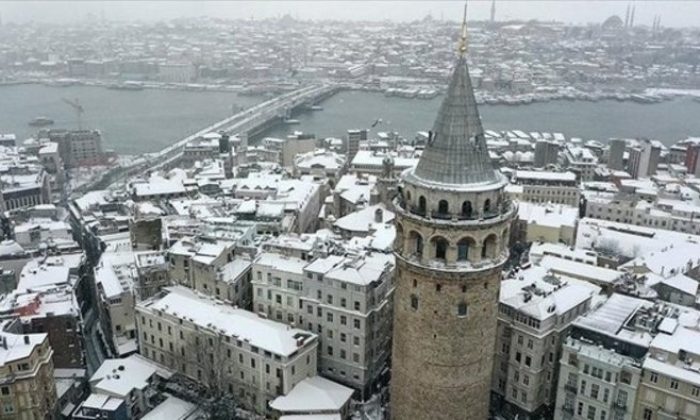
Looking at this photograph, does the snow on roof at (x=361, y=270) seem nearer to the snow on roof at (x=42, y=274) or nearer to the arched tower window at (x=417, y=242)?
the arched tower window at (x=417, y=242)

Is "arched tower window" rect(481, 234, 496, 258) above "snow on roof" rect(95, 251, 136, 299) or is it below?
above

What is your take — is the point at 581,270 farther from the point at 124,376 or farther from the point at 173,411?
the point at 124,376

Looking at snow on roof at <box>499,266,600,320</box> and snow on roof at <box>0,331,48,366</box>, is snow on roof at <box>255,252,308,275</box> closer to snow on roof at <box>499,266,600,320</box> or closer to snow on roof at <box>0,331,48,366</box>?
snow on roof at <box>499,266,600,320</box>

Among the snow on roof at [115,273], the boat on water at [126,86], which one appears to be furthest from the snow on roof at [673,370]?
the boat on water at [126,86]

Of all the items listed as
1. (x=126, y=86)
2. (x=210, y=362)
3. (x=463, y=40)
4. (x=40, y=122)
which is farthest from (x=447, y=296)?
(x=126, y=86)

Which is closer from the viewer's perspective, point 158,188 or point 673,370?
point 673,370

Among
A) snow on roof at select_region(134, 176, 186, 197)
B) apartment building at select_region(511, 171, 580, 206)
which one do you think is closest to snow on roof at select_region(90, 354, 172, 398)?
snow on roof at select_region(134, 176, 186, 197)
